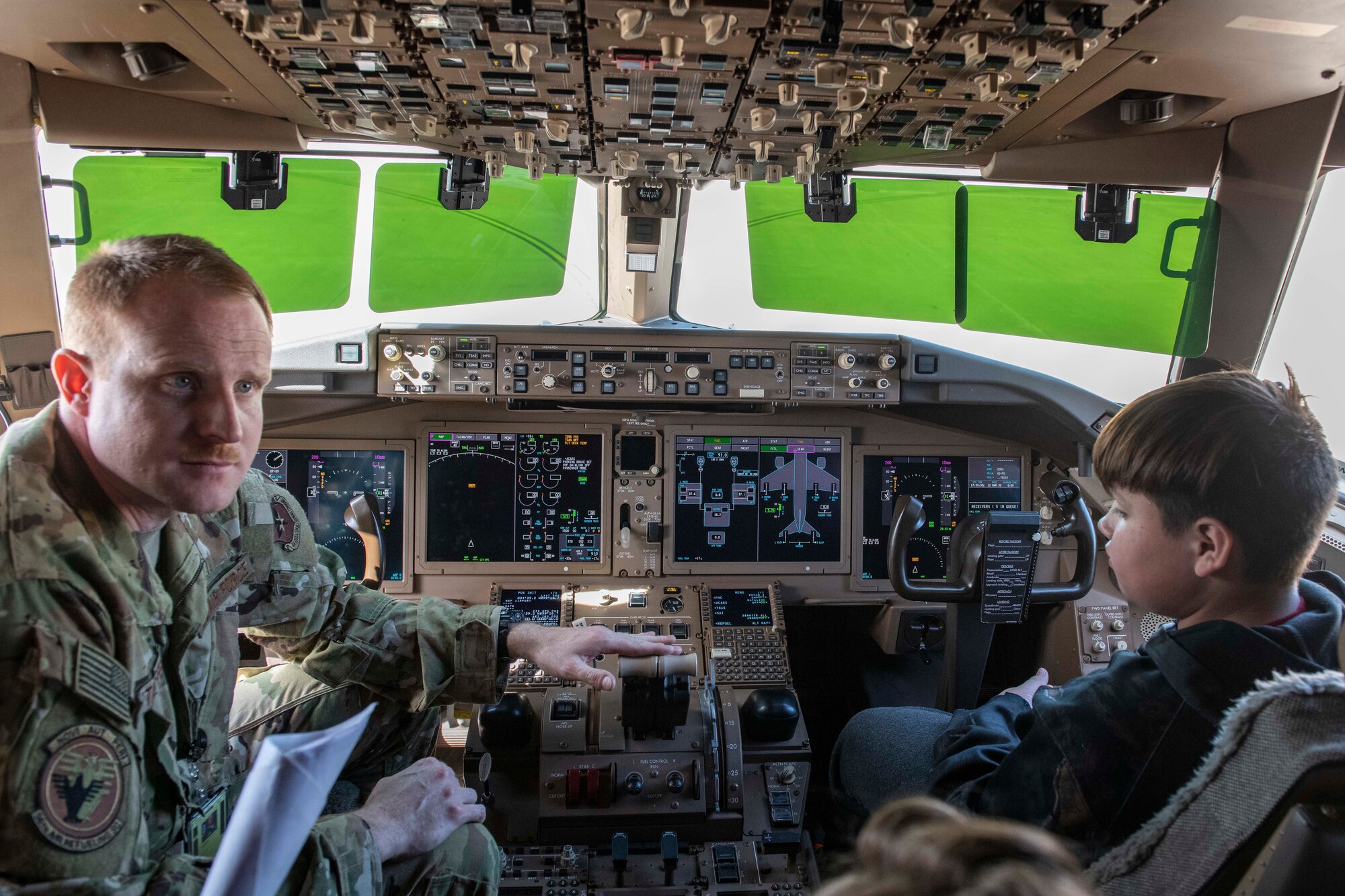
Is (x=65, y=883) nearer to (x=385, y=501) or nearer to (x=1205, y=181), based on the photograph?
(x=385, y=501)

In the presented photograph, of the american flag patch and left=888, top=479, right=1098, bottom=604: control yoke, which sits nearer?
the american flag patch

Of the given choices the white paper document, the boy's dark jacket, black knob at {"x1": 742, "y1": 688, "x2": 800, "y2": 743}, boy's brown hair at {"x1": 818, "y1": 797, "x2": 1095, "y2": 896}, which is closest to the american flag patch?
the white paper document

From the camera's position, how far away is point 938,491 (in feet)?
10.0

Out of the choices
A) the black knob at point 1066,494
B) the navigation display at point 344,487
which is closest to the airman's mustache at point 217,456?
the navigation display at point 344,487

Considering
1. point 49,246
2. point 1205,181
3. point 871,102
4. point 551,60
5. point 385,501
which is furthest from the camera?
point 385,501

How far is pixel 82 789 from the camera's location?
97 centimetres

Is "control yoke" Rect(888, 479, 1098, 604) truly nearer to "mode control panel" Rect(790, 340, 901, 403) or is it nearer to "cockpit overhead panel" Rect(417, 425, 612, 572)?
"mode control panel" Rect(790, 340, 901, 403)

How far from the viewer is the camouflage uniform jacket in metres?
0.95

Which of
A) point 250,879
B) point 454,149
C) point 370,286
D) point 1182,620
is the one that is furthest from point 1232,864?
point 370,286

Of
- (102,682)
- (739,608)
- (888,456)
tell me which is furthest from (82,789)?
(888,456)

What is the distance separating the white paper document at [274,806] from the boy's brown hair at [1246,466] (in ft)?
3.29

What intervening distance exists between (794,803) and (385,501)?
5.26 feet

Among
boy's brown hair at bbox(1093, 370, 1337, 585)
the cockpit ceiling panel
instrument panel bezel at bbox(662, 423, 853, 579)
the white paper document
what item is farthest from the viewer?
instrument panel bezel at bbox(662, 423, 853, 579)

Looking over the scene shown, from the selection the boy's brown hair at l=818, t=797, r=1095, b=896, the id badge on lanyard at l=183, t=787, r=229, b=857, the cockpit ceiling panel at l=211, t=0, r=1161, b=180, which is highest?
the cockpit ceiling panel at l=211, t=0, r=1161, b=180
